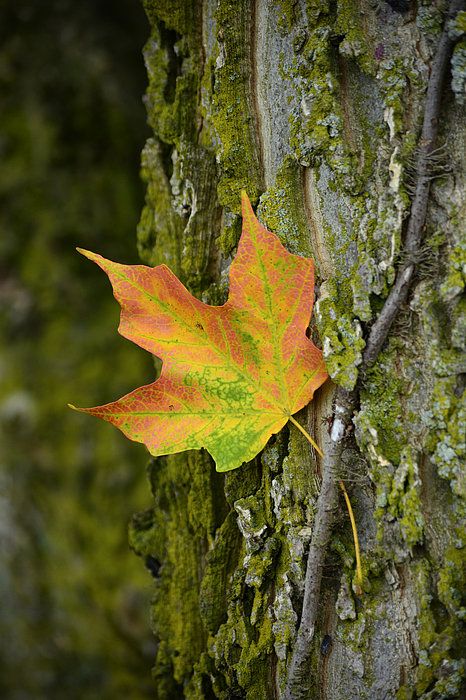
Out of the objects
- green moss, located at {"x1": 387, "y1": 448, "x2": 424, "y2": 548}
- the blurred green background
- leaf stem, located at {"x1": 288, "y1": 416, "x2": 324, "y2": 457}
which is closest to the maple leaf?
leaf stem, located at {"x1": 288, "y1": 416, "x2": 324, "y2": 457}

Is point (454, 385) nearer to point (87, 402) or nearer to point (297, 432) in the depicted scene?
point (297, 432)

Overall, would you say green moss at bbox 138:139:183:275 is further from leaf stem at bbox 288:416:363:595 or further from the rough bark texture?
leaf stem at bbox 288:416:363:595

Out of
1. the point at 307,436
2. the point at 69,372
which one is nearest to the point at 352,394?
the point at 307,436

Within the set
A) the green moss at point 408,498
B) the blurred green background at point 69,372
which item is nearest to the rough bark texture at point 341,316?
the green moss at point 408,498

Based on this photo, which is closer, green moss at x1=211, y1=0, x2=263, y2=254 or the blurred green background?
green moss at x1=211, y1=0, x2=263, y2=254

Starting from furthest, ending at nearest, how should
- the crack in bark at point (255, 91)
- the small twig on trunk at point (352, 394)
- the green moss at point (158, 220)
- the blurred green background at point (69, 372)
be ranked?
the blurred green background at point (69, 372) < the green moss at point (158, 220) < the crack in bark at point (255, 91) < the small twig on trunk at point (352, 394)

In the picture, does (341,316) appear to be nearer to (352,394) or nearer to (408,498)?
(352,394)

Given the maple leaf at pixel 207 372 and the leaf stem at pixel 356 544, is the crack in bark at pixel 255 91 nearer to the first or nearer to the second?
the maple leaf at pixel 207 372
